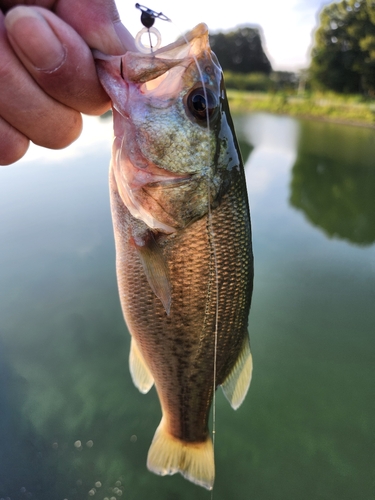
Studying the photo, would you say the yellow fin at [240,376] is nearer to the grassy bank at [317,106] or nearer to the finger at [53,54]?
the finger at [53,54]

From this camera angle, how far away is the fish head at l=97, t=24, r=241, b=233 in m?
1.23

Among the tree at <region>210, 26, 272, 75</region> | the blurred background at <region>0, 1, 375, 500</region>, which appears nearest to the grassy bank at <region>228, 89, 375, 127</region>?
the blurred background at <region>0, 1, 375, 500</region>

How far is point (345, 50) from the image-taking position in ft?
91.7

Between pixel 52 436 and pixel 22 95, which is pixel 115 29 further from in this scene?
pixel 52 436

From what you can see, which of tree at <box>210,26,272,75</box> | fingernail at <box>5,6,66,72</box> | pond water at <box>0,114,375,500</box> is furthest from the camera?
tree at <box>210,26,272,75</box>

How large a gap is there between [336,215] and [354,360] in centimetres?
460

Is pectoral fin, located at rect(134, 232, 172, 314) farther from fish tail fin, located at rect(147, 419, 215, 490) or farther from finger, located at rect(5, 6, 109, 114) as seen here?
fish tail fin, located at rect(147, 419, 215, 490)

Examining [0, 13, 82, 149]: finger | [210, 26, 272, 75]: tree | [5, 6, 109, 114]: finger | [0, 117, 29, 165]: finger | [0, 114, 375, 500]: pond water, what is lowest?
[0, 114, 375, 500]: pond water

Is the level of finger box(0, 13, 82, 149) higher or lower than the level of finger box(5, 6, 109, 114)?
lower

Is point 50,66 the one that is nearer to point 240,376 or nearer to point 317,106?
point 240,376

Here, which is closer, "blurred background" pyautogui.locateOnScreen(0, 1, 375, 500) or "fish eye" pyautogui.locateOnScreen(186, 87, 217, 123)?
"fish eye" pyautogui.locateOnScreen(186, 87, 217, 123)

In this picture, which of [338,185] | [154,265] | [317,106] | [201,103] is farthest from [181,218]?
[317,106]

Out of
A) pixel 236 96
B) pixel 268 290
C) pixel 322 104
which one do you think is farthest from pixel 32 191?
pixel 236 96

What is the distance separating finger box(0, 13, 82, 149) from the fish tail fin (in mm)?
1559
